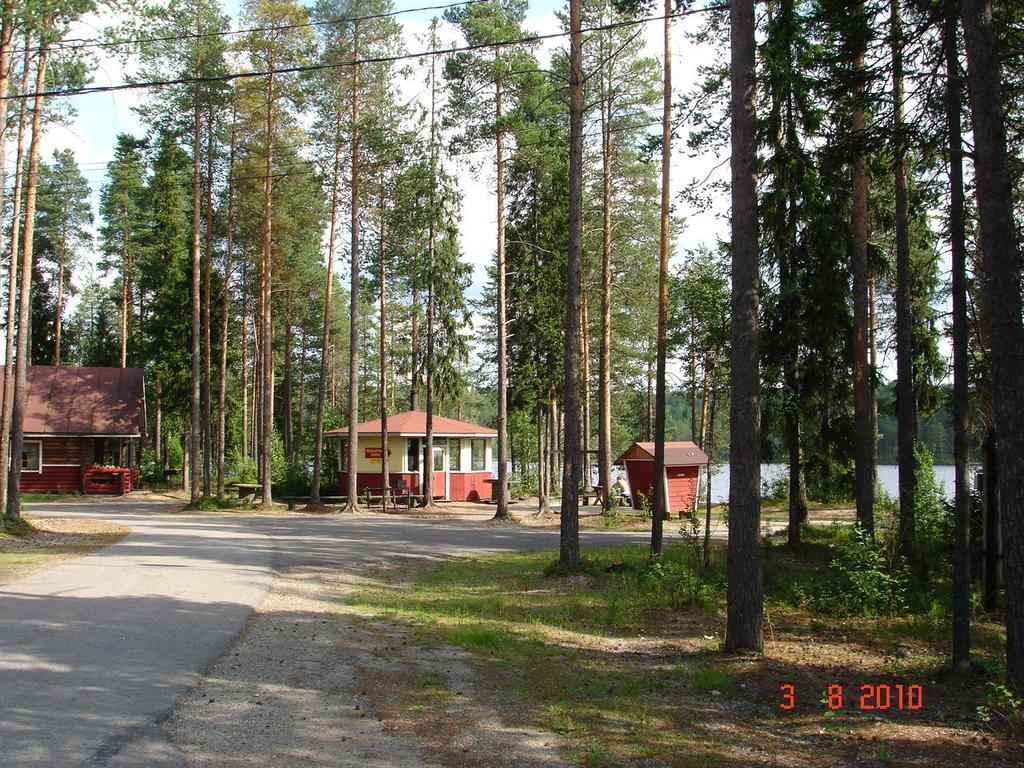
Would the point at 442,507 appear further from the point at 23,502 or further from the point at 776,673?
the point at 776,673

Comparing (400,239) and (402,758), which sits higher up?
(400,239)

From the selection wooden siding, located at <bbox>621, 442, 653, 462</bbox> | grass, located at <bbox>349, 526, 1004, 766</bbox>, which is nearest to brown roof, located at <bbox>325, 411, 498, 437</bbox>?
wooden siding, located at <bbox>621, 442, 653, 462</bbox>

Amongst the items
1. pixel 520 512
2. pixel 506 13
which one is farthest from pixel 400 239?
pixel 520 512

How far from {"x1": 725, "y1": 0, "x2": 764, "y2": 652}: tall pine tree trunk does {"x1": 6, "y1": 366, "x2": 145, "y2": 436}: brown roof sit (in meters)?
31.9

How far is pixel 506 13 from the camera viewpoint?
23.5 metres

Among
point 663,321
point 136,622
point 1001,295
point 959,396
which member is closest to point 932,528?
point 663,321

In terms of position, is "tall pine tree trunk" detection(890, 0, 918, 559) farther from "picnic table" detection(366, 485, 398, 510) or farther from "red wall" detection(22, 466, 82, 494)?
"red wall" detection(22, 466, 82, 494)

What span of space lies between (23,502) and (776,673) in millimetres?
30496

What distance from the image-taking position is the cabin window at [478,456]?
34750 mm

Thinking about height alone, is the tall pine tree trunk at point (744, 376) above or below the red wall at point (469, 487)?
above

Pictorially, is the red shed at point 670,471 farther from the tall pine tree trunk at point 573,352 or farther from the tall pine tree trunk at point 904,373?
the tall pine tree trunk at point 573,352

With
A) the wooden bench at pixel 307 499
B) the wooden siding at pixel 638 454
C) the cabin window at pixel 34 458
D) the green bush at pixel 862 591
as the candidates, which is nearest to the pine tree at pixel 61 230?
the cabin window at pixel 34 458
